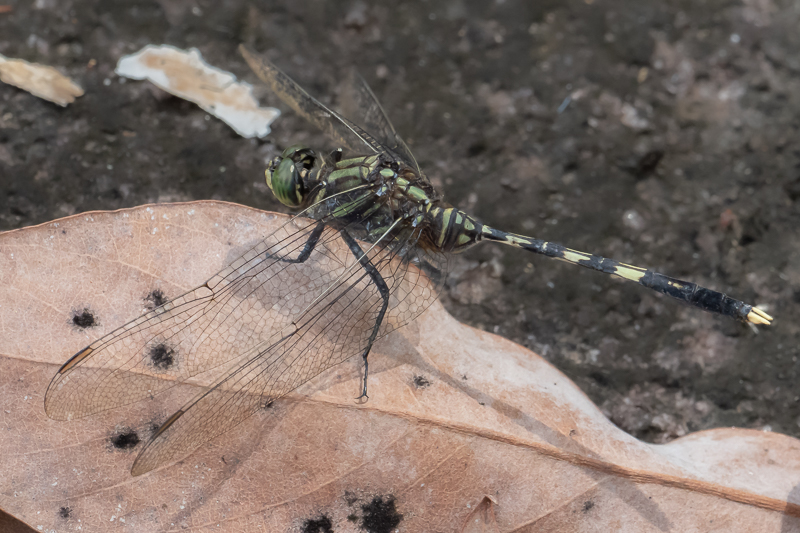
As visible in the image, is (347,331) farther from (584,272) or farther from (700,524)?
(700,524)

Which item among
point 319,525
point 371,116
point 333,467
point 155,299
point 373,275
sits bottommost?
point 319,525

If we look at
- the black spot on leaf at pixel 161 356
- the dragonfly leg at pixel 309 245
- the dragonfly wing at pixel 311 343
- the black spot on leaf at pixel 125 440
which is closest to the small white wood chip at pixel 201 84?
the dragonfly leg at pixel 309 245

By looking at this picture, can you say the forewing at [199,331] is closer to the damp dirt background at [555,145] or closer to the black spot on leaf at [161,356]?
the black spot on leaf at [161,356]

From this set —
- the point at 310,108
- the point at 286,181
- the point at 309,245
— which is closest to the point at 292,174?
the point at 286,181

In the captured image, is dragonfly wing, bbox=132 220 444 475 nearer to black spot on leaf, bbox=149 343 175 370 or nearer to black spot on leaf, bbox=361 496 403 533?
black spot on leaf, bbox=149 343 175 370

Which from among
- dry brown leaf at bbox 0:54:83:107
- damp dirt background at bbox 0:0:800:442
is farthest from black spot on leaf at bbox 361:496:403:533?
dry brown leaf at bbox 0:54:83:107

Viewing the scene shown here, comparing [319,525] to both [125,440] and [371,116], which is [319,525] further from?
[371,116]

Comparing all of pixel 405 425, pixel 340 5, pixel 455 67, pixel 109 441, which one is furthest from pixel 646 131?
pixel 109 441

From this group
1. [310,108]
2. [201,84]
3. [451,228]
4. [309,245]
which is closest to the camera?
[309,245]

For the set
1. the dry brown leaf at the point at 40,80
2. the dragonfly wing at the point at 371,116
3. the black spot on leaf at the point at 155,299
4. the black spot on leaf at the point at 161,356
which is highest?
the dragonfly wing at the point at 371,116
